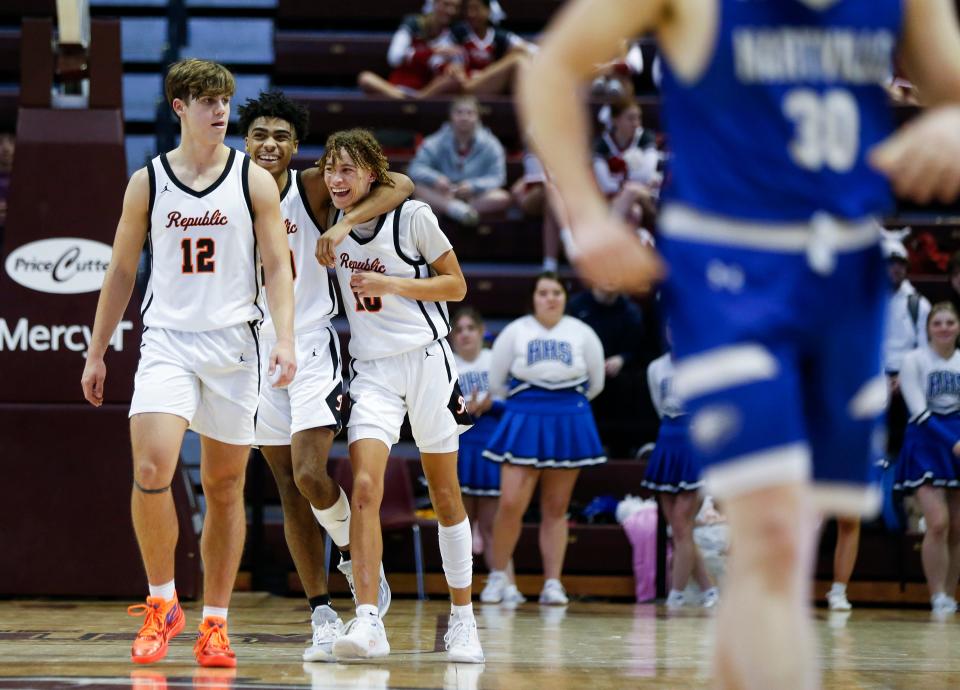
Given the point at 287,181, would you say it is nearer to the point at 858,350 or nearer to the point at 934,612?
the point at 858,350

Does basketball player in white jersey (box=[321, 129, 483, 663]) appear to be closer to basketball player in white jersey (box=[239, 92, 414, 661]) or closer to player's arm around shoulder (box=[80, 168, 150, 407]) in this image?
basketball player in white jersey (box=[239, 92, 414, 661])

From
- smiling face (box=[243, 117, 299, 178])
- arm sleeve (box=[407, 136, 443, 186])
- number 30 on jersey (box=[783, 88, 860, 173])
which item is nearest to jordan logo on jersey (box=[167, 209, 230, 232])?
smiling face (box=[243, 117, 299, 178])

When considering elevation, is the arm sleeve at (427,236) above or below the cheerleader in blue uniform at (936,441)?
above

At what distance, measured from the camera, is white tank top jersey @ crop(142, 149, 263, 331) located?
532 cm

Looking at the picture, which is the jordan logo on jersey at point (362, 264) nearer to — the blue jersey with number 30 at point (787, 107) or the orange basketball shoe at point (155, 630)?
the orange basketball shoe at point (155, 630)

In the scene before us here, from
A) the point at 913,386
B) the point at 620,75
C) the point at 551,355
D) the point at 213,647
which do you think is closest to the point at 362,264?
the point at 213,647

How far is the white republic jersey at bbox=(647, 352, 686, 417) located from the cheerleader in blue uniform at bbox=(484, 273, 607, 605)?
1.22 ft

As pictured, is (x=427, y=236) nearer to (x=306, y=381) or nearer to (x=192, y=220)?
(x=306, y=381)

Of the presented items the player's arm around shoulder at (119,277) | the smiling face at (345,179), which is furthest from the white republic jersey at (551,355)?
the player's arm around shoulder at (119,277)

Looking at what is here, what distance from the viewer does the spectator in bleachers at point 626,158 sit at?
36.3ft

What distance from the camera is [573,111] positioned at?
2473 mm

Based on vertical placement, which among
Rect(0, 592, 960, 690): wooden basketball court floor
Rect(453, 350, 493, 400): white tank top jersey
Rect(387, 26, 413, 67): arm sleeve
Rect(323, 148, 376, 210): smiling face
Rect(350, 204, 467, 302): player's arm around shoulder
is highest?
Rect(387, 26, 413, 67): arm sleeve

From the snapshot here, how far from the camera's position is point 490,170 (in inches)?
445

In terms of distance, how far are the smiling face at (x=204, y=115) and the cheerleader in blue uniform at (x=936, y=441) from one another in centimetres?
551
